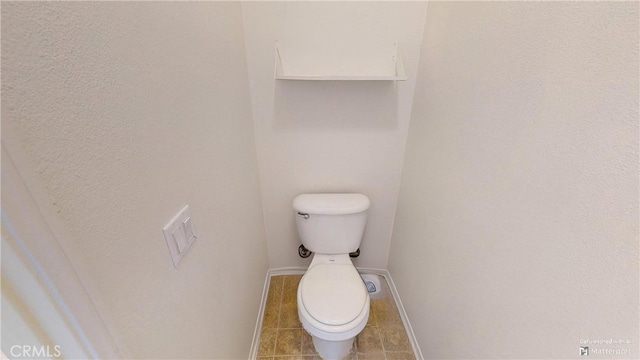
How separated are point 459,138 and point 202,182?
34.7 inches

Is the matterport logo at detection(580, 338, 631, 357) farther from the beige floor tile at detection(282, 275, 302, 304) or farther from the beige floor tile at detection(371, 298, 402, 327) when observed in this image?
the beige floor tile at detection(282, 275, 302, 304)

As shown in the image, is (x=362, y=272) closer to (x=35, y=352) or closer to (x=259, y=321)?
(x=259, y=321)

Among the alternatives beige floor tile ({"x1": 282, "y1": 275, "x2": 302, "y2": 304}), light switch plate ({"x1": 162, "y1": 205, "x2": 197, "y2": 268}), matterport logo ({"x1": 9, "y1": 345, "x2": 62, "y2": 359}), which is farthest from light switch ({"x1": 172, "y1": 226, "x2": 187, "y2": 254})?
beige floor tile ({"x1": 282, "y1": 275, "x2": 302, "y2": 304})

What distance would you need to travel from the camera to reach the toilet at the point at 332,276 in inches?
39.3

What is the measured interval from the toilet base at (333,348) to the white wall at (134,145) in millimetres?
498

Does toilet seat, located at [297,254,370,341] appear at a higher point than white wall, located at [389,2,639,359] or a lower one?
lower

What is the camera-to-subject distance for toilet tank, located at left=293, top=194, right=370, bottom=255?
1265 millimetres

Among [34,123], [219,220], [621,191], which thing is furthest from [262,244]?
[621,191]

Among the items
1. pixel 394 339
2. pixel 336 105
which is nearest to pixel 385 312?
pixel 394 339

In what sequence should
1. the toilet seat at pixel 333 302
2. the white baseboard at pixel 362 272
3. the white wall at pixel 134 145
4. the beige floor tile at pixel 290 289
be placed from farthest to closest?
the beige floor tile at pixel 290 289 < the white baseboard at pixel 362 272 < the toilet seat at pixel 333 302 < the white wall at pixel 134 145

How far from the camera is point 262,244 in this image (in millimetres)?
1442

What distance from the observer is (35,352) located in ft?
1.07

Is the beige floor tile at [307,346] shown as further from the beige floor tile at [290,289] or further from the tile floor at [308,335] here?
the beige floor tile at [290,289]

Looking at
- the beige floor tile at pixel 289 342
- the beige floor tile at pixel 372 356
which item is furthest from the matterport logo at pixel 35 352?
the beige floor tile at pixel 372 356
